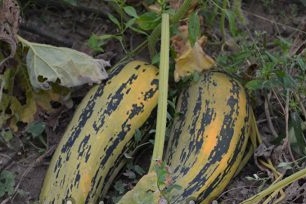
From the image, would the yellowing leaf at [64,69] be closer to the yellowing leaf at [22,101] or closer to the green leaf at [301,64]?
the yellowing leaf at [22,101]

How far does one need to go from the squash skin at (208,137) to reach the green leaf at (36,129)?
→ 53cm

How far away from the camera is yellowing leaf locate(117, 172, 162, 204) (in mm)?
2299

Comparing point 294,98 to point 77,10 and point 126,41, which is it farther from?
point 77,10

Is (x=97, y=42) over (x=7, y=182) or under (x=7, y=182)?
over

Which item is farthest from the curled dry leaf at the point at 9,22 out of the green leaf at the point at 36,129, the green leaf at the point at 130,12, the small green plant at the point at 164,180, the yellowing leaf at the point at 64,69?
the small green plant at the point at 164,180

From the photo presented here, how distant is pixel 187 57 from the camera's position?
115 inches

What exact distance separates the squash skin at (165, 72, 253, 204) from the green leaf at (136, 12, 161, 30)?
0.95 ft

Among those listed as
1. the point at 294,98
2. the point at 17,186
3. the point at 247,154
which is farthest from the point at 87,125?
the point at 294,98

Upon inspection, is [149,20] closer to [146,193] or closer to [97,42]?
[97,42]

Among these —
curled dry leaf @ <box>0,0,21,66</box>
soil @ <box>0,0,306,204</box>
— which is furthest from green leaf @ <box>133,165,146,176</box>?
curled dry leaf @ <box>0,0,21,66</box>

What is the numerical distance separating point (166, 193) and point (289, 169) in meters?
0.59

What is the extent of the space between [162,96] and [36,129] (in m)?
0.65

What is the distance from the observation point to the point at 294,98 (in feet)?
9.53

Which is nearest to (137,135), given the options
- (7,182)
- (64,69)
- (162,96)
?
(162,96)
